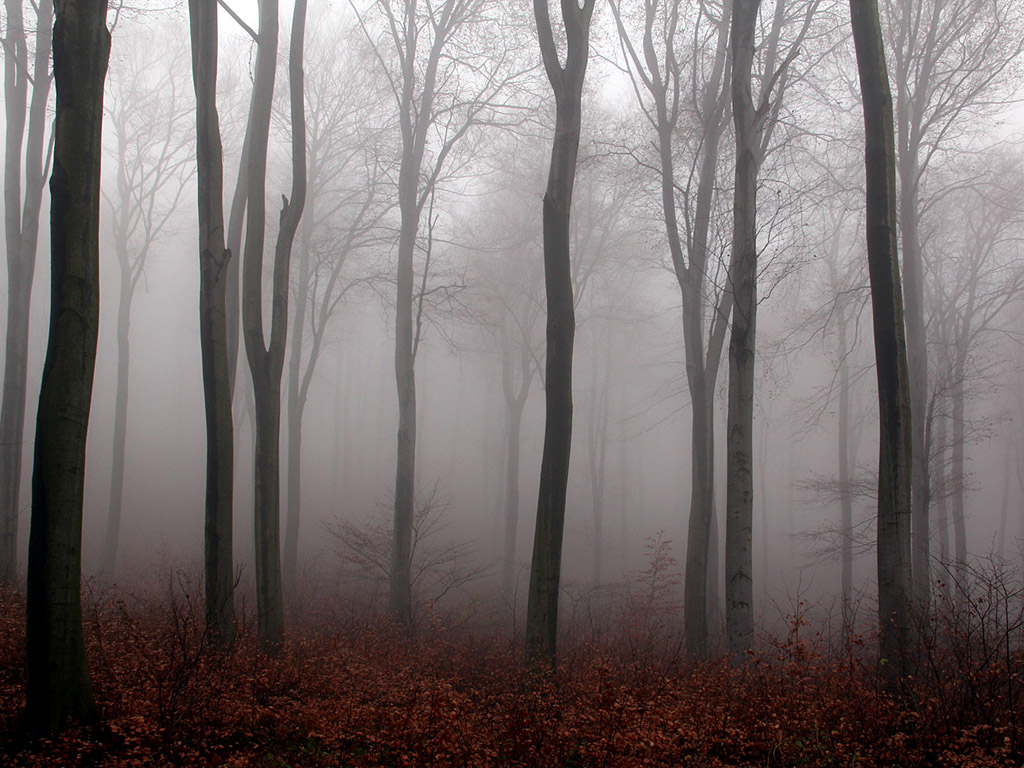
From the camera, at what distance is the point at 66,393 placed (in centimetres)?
403

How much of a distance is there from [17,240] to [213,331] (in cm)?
627

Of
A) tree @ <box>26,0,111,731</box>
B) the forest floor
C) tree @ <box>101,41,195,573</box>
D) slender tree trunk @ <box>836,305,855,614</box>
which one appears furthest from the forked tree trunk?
tree @ <box>26,0,111,731</box>

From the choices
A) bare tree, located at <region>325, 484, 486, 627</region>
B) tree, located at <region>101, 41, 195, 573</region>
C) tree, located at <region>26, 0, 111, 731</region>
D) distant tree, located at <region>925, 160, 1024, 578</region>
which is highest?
tree, located at <region>101, 41, 195, 573</region>

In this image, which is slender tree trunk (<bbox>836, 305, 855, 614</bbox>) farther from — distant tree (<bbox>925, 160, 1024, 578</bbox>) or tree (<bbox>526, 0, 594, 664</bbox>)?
tree (<bbox>526, 0, 594, 664</bbox>)

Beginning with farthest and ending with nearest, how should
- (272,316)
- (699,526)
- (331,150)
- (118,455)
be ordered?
(331,150) → (118,455) → (699,526) → (272,316)

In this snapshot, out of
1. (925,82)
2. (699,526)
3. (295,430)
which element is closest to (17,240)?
(295,430)

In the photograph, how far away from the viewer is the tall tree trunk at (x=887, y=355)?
572 centimetres

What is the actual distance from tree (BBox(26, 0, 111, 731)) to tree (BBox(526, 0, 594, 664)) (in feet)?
12.4

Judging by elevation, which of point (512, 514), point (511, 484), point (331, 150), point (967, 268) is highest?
point (331, 150)

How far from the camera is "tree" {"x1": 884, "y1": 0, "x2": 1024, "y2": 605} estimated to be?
35.7 feet

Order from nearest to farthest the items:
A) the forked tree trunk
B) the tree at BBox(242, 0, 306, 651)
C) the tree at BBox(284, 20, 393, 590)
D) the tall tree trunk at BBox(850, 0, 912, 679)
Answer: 1. the tall tree trunk at BBox(850, 0, 912, 679)
2. the tree at BBox(242, 0, 306, 651)
3. the tree at BBox(284, 20, 393, 590)
4. the forked tree trunk

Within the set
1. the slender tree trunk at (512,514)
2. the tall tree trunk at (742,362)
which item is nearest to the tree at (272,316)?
the tall tree trunk at (742,362)

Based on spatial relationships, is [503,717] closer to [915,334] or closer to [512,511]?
[915,334]

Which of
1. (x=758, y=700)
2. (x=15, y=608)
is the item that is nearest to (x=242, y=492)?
(x=15, y=608)
